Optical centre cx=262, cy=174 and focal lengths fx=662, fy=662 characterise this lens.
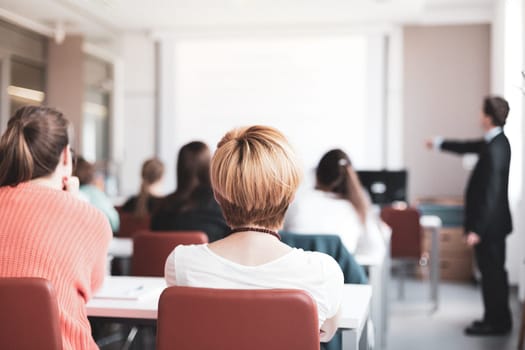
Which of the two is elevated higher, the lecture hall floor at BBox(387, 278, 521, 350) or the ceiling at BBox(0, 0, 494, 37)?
the ceiling at BBox(0, 0, 494, 37)

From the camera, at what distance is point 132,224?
14.2ft

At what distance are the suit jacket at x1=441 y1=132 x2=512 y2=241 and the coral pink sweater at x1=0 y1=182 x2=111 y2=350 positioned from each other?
297cm

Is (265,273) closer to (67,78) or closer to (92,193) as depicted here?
(92,193)

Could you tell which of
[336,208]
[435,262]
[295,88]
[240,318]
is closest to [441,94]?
[295,88]

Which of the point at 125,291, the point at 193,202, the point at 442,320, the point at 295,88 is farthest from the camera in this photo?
the point at 295,88

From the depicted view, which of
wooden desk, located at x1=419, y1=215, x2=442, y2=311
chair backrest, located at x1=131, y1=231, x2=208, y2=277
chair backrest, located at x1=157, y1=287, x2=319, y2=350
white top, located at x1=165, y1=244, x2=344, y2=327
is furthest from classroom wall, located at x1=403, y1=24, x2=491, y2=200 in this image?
chair backrest, located at x1=157, y1=287, x2=319, y2=350

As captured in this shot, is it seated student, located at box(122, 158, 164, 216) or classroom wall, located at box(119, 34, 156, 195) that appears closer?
seated student, located at box(122, 158, 164, 216)

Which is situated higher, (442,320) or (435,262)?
(435,262)

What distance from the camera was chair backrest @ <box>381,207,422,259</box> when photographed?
5.41 meters

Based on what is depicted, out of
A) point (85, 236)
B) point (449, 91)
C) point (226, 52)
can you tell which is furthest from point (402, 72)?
point (85, 236)

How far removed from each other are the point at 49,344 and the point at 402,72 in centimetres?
610

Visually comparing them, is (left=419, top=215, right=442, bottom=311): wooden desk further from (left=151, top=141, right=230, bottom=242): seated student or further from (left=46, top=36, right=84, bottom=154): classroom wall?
(left=46, top=36, right=84, bottom=154): classroom wall

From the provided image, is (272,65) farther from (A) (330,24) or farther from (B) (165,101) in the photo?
(B) (165,101)

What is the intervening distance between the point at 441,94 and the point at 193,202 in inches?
178
